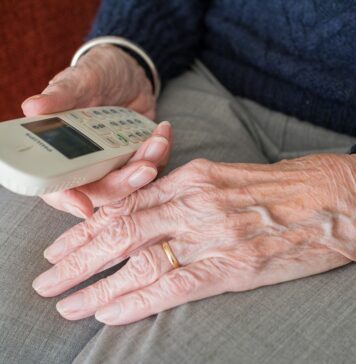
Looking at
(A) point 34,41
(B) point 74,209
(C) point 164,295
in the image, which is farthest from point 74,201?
(A) point 34,41

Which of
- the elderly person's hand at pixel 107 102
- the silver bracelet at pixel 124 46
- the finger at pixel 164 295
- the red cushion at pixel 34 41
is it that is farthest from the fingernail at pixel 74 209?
the red cushion at pixel 34 41

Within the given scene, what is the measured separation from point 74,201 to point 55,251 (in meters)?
0.07

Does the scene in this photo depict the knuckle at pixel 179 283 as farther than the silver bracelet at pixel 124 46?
No

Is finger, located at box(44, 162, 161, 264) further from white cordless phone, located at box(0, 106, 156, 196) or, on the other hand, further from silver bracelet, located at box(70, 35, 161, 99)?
silver bracelet, located at box(70, 35, 161, 99)

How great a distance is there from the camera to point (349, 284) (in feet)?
1.67

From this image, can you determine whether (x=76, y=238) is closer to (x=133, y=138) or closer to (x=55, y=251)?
(x=55, y=251)

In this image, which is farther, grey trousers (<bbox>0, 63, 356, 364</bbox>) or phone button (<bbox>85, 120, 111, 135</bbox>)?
phone button (<bbox>85, 120, 111, 135</bbox>)

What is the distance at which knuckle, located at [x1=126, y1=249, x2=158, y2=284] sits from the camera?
503mm

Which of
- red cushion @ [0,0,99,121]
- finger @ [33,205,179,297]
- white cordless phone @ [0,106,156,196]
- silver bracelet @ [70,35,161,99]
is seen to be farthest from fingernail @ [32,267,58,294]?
red cushion @ [0,0,99,121]

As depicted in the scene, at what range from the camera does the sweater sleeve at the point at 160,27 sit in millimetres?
792

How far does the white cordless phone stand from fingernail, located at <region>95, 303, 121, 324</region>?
0.13 m

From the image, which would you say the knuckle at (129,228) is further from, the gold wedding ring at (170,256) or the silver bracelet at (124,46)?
the silver bracelet at (124,46)

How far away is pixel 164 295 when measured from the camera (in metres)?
0.49

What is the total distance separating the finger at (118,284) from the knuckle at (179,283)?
2 centimetres
